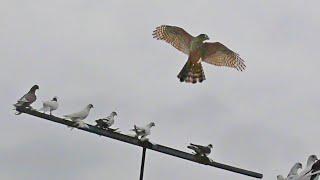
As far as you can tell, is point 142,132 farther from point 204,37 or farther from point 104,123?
point 204,37

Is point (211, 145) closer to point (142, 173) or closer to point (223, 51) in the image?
point (142, 173)

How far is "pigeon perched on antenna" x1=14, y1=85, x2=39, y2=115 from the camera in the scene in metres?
12.6

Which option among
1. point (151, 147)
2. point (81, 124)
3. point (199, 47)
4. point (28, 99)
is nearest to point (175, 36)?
point (199, 47)

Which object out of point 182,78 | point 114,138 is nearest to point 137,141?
point 114,138

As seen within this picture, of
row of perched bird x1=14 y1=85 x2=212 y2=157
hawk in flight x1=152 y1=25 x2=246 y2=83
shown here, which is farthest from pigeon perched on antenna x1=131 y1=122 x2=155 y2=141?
hawk in flight x1=152 y1=25 x2=246 y2=83

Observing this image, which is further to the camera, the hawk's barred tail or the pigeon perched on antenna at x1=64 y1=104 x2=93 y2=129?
the hawk's barred tail

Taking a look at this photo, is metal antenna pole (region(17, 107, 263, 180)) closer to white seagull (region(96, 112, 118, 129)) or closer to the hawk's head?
white seagull (region(96, 112, 118, 129))

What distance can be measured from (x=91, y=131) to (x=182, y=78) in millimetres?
4324

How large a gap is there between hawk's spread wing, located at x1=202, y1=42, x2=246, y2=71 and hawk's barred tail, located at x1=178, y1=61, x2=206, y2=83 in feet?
3.23

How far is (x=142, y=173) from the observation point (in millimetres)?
12320

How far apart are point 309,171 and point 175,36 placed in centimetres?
665

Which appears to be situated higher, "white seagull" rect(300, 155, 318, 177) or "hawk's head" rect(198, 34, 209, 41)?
"hawk's head" rect(198, 34, 209, 41)

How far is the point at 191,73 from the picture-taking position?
17016 millimetres

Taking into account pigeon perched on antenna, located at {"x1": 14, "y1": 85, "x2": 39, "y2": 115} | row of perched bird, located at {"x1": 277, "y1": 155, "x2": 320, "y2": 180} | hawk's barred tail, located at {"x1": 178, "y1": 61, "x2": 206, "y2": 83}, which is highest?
hawk's barred tail, located at {"x1": 178, "y1": 61, "x2": 206, "y2": 83}
